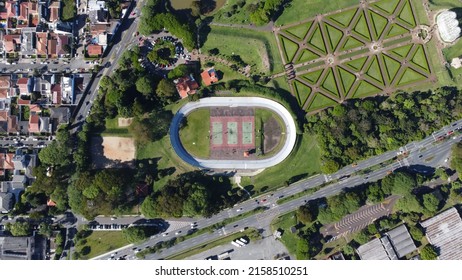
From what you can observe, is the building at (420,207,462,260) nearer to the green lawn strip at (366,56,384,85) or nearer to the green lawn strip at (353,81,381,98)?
the green lawn strip at (353,81,381,98)

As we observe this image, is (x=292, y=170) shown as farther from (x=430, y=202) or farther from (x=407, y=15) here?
(x=407, y=15)

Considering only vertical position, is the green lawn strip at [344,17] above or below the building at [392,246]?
above

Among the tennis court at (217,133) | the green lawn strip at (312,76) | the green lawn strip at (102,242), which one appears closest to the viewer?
the green lawn strip at (102,242)

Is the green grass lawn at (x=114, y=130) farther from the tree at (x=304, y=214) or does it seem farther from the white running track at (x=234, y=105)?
the tree at (x=304, y=214)

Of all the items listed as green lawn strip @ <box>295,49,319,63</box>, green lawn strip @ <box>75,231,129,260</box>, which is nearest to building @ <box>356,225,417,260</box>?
green lawn strip @ <box>295,49,319,63</box>

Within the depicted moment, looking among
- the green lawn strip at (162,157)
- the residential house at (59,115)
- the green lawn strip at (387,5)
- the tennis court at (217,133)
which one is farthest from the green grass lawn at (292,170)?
the residential house at (59,115)
